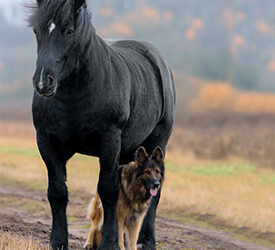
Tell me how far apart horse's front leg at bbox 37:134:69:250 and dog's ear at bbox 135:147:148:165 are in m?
1.09

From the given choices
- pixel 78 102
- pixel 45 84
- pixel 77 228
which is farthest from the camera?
pixel 77 228

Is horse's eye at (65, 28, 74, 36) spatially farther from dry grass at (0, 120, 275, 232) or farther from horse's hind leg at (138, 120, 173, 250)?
dry grass at (0, 120, 275, 232)

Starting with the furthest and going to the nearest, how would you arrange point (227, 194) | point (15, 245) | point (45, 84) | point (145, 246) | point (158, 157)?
1. point (227, 194)
2. point (145, 246)
3. point (158, 157)
4. point (15, 245)
5. point (45, 84)

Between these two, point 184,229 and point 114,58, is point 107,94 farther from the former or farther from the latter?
point 184,229

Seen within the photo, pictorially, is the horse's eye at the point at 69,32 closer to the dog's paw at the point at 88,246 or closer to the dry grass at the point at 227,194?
the dog's paw at the point at 88,246

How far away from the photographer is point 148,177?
720 centimetres

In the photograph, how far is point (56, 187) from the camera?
6344mm

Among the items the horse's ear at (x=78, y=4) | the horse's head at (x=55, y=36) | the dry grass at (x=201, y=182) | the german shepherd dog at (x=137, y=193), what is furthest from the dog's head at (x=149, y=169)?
the dry grass at (x=201, y=182)

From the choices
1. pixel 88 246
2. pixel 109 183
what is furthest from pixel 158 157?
pixel 88 246

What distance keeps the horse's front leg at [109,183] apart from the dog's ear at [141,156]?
2.62 feet

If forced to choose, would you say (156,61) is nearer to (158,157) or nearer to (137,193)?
(158,157)

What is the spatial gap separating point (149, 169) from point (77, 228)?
9.66ft

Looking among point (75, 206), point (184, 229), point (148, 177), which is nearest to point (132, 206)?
point (148, 177)

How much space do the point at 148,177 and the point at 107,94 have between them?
142 centimetres
